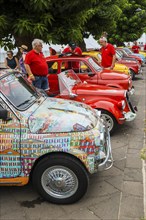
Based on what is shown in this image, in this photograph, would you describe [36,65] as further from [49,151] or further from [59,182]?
[59,182]

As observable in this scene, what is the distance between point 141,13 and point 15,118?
20.1 meters

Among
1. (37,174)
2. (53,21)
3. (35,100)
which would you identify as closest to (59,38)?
(53,21)

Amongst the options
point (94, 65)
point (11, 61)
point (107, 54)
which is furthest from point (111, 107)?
point (11, 61)

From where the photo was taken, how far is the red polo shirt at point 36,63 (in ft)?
21.3

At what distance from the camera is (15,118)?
3746mm

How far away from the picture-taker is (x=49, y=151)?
12.0ft

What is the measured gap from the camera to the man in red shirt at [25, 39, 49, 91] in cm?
639

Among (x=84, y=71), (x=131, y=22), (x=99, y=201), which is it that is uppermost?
(x=131, y=22)

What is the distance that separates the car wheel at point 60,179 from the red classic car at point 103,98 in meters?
2.47

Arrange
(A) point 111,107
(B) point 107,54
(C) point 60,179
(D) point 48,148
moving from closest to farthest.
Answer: (D) point 48,148 < (C) point 60,179 < (A) point 111,107 < (B) point 107,54

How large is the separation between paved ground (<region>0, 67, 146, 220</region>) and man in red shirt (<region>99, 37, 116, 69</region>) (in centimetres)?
516

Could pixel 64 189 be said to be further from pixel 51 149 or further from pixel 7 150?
pixel 7 150

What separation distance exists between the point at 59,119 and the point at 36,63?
3.06 m

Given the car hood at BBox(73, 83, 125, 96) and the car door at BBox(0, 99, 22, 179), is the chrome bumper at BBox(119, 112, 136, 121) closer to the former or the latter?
the car hood at BBox(73, 83, 125, 96)
